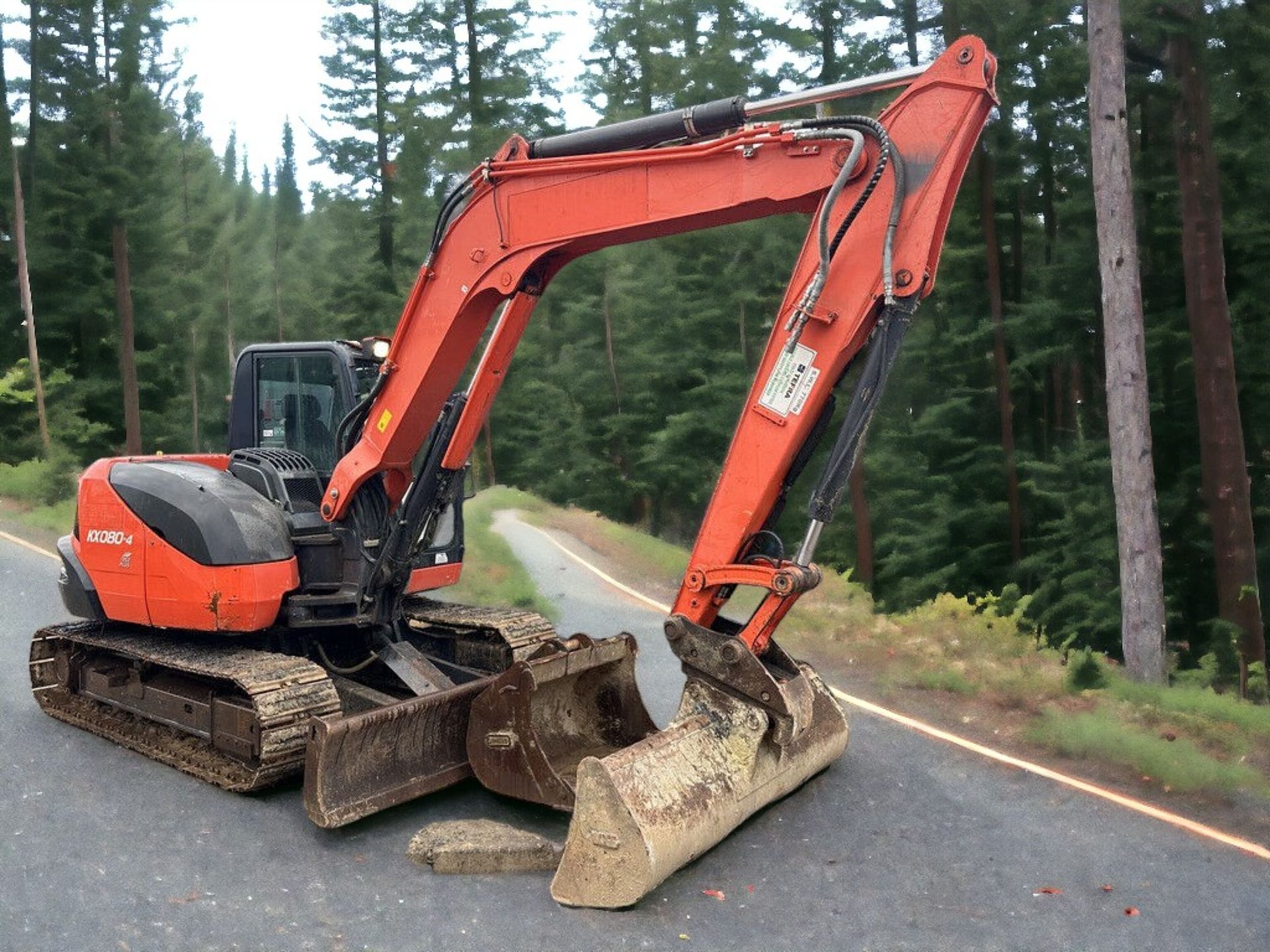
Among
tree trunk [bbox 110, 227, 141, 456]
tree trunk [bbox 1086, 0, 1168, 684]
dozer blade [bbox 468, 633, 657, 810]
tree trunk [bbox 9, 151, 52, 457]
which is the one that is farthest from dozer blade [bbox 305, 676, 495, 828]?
tree trunk [bbox 9, 151, 52, 457]

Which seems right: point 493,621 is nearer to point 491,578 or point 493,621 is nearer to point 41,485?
point 491,578

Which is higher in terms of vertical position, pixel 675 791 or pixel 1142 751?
pixel 675 791

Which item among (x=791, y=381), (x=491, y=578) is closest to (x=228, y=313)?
(x=491, y=578)

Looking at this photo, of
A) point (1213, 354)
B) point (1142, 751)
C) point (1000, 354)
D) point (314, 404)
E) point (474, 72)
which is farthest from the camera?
point (474, 72)

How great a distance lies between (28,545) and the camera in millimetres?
14188

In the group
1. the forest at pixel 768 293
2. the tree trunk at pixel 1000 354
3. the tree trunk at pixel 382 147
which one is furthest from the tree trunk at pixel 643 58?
the tree trunk at pixel 1000 354

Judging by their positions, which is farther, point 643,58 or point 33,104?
point 643,58

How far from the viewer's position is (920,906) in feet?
14.7

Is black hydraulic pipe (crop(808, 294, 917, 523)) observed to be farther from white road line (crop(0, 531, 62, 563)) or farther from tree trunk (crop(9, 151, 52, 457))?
tree trunk (crop(9, 151, 52, 457))

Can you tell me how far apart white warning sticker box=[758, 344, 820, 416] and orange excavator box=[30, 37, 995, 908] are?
0.04 ft

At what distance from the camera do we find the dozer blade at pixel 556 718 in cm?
548

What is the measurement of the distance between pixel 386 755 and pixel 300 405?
255 cm

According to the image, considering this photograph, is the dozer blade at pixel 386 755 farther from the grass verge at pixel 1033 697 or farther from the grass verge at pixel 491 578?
the grass verge at pixel 491 578

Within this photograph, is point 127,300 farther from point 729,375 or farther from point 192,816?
point 192,816
